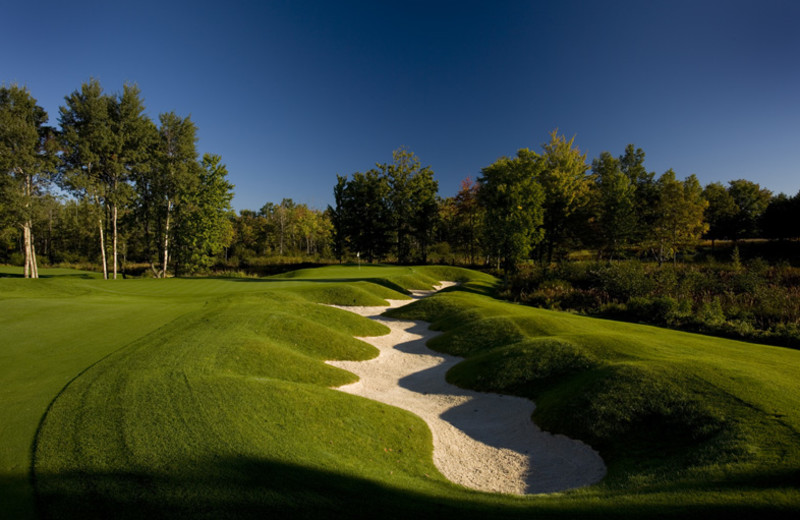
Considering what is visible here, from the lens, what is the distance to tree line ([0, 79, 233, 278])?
85.8 feet

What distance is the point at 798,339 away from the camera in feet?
40.5

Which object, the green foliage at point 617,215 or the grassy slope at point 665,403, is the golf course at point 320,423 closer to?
the grassy slope at point 665,403

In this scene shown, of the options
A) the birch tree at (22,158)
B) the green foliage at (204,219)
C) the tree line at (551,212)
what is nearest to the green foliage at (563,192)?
the tree line at (551,212)

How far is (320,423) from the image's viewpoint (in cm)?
605

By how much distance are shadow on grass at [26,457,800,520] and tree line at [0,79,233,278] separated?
1313 inches

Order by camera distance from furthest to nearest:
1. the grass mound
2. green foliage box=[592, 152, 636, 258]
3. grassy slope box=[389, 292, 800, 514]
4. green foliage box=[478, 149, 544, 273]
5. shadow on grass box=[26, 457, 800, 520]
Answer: green foliage box=[592, 152, 636, 258]
green foliage box=[478, 149, 544, 273]
the grass mound
grassy slope box=[389, 292, 800, 514]
shadow on grass box=[26, 457, 800, 520]

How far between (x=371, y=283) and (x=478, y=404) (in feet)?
57.3

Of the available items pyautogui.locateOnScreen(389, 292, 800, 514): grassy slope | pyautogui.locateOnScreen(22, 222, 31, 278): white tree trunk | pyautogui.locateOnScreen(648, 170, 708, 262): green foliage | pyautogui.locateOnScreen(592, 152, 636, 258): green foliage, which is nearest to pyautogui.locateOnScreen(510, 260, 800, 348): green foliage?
pyautogui.locateOnScreen(389, 292, 800, 514): grassy slope

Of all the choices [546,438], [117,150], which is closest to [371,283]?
[546,438]

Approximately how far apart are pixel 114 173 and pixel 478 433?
121 ft

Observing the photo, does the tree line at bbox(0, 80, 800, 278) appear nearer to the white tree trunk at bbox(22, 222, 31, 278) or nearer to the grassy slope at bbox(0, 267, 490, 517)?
the white tree trunk at bbox(22, 222, 31, 278)

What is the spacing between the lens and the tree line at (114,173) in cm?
2615

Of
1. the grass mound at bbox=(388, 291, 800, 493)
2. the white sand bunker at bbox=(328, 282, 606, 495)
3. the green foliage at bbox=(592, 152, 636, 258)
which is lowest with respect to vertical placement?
the white sand bunker at bbox=(328, 282, 606, 495)

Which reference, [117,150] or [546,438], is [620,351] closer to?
[546,438]
